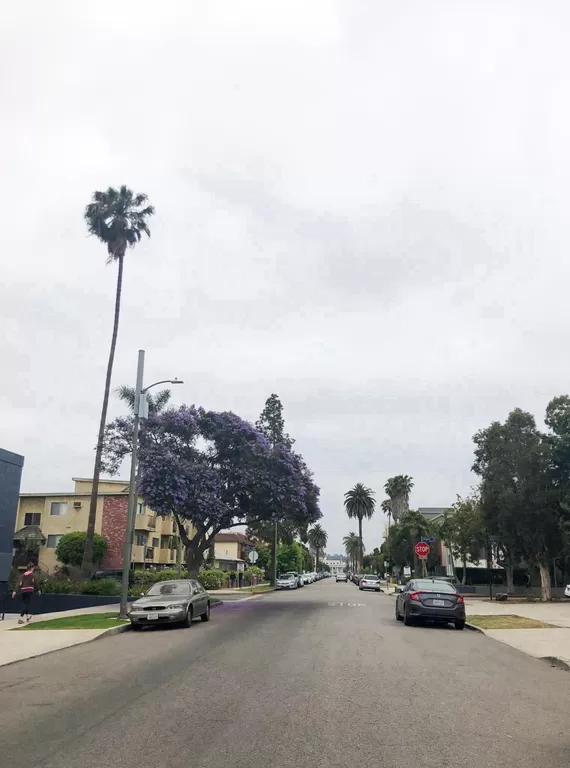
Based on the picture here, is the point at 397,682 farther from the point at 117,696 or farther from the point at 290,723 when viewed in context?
the point at 117,696

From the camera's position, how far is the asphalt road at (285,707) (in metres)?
6.09

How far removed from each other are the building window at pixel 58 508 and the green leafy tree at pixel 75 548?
11.7 ft

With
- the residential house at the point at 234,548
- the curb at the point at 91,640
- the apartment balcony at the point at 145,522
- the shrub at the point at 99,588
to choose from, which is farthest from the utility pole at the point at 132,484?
the residential house at the point at 234,548

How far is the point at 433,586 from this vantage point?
1950 centimetres

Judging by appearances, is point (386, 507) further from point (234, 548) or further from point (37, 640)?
point (37, 640)

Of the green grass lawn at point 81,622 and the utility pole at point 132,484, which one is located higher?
the utility pole at point 132,484

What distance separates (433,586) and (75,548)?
34185 mm

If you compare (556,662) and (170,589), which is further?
(170,589)

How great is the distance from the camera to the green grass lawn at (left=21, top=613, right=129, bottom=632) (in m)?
18.9

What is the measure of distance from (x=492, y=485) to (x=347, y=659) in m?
25.3

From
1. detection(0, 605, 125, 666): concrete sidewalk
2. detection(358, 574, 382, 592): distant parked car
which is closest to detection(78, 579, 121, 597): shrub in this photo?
detection(0, 605, 125, 666): concrete sidewalk

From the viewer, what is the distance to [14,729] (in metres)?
7.12

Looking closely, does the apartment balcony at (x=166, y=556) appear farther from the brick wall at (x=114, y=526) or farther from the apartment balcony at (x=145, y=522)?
the brick wall at (x=114, y=526)

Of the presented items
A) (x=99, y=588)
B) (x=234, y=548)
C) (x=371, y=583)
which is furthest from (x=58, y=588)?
(x=234, y=548)
